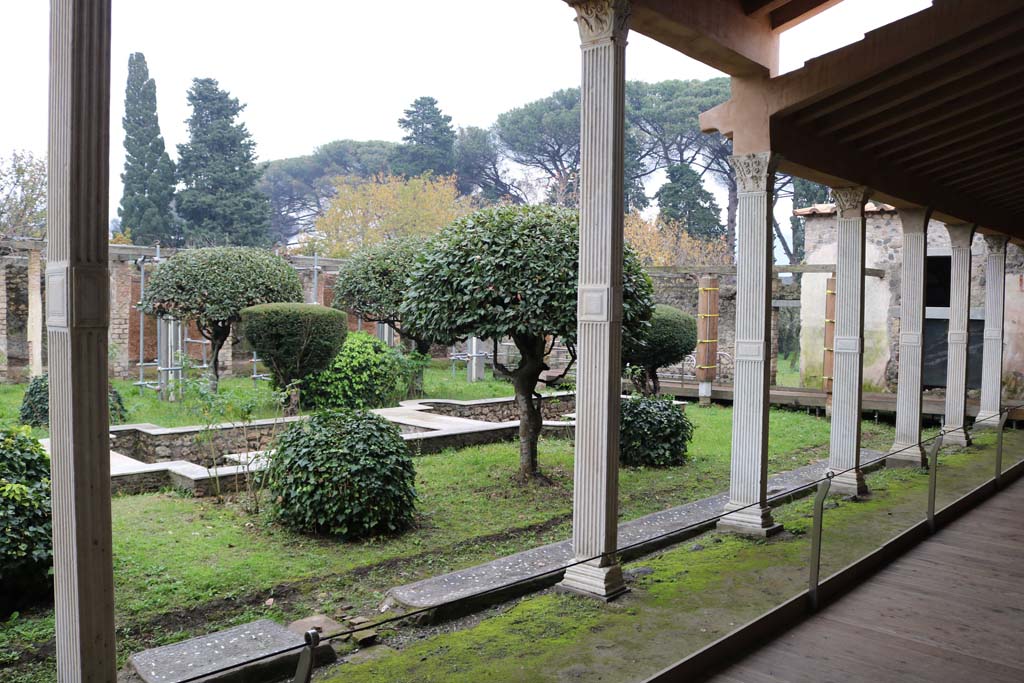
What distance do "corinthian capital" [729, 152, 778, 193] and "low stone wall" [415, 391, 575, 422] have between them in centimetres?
607

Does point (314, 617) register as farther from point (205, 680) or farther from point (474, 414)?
point (474, 414)

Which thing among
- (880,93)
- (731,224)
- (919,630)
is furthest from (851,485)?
(731,224)

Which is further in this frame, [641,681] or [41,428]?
[41,428]

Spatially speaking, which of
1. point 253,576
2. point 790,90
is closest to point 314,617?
point 253,576

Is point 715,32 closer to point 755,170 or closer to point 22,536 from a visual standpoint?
point 755,170

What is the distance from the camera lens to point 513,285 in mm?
6934

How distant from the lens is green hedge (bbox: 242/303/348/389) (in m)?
11.3

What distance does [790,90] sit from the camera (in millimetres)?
5910

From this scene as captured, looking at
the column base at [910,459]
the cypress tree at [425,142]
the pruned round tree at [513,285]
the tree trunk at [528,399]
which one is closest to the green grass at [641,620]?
the tree trunk at [528,399]

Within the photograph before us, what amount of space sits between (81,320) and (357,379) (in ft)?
32.1

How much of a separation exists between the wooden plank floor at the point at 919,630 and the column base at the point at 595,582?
0.83 metres

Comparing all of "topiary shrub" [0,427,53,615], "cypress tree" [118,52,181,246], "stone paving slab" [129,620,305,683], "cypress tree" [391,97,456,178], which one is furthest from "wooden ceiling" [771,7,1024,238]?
"cypress tree" [391,97,456,178]

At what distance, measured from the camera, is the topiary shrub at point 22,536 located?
169 inches

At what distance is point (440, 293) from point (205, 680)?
4391mm
